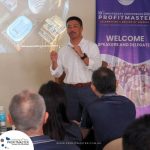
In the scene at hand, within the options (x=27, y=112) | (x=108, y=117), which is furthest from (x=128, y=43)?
(x=27, y=112)

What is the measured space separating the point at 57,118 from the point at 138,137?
1.13m

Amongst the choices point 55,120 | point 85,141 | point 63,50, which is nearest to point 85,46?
point 63,50

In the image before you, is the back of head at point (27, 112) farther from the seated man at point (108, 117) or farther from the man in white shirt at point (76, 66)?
the man in white shirt at point (76, 66)

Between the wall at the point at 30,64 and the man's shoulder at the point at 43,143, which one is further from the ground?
A: the wall at the point at 30,64

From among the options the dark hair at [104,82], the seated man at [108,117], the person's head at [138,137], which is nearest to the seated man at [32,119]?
the person's head at [138,137]

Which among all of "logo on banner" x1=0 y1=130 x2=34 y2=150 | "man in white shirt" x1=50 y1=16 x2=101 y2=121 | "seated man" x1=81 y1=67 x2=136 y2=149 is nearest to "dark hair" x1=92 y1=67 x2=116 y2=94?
"seated man" x1=81 y1=67 x2=136 y2=149

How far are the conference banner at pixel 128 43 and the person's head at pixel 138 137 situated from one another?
3.78 m

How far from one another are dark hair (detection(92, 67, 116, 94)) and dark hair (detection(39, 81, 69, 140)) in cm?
53

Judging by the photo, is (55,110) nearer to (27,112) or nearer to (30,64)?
(27,112)

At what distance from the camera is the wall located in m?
4.82

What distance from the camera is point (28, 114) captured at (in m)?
1.68

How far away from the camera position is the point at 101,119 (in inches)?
101

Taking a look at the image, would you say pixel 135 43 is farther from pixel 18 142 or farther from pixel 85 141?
pixel 18 142

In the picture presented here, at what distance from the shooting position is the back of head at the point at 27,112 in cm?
168
